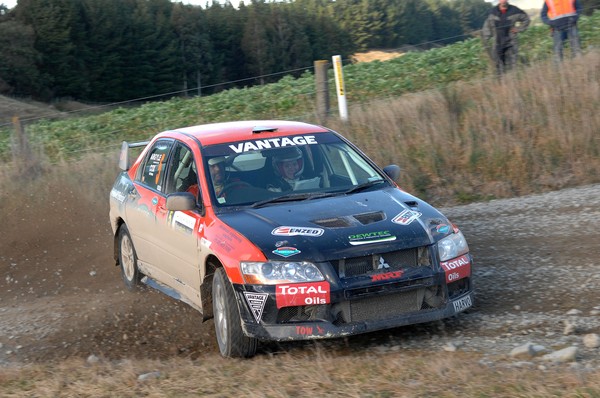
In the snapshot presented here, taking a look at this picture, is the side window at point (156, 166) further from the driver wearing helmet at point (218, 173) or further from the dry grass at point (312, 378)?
the dry grass at point (312, 378)

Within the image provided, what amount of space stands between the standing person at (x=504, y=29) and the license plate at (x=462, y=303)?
31.1 ft

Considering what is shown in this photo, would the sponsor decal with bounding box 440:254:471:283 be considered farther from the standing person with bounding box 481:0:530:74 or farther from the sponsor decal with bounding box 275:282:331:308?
the standing person with bounding box 481:0:530:74

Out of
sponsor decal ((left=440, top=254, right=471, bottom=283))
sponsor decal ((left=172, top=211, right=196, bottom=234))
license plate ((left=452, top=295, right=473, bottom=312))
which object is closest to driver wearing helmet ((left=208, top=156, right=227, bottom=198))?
sponsor decal ((left=172, top=211, right=196, bottom=234))

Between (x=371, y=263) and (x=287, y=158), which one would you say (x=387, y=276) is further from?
(x=287, y=158)

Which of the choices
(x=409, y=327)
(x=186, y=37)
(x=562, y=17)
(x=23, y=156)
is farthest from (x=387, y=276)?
(x=186, y=37)

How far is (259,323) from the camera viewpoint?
606 cm

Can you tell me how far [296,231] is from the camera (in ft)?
20.5

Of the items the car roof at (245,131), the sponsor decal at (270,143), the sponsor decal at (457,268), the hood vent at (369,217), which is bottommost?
the sponsor decal at (457,268)

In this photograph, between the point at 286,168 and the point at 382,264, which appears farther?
the point at 286,168

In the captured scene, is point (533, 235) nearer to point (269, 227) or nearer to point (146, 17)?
point (269, 227)

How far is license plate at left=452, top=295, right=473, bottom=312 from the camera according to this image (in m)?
6.29

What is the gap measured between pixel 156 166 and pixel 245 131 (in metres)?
1.06

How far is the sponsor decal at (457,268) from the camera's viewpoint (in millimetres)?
6250

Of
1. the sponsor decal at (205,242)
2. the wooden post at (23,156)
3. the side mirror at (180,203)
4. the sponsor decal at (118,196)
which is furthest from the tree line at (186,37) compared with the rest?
the sponsor decal at (205,242)
